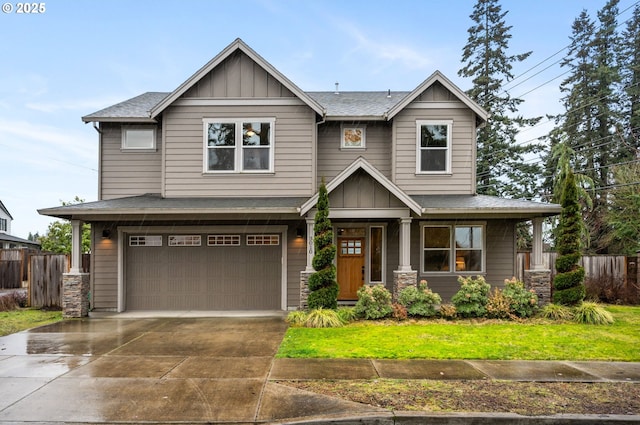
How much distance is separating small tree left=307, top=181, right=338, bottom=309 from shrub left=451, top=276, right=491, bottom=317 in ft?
10.5

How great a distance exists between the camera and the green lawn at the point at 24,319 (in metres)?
9.84

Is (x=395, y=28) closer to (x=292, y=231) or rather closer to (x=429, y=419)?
(x=292, y=231)

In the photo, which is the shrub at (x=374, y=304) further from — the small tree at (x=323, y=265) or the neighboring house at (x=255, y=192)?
the neighboring house at (x=255, y=192)

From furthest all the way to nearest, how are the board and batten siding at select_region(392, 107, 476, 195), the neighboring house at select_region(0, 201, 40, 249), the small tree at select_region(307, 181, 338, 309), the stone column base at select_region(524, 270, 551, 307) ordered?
the neighboring house at select_region(0, 201, 40, 249)
the board and batten siding at select_region(392, 107, 476, 195)
the stone column base at select_region(524, 270, 551, 307)
the small tree at select_region(307, 181, 338, 309)

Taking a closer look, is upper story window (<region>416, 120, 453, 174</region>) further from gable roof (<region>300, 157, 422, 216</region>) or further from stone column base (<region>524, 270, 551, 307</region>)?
stone column base (<region>524, 270, 551, 307</region>)

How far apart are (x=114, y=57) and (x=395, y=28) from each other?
1693 cm

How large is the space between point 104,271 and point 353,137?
869 centimetres

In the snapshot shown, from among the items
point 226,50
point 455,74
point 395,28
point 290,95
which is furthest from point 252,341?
point 455,74

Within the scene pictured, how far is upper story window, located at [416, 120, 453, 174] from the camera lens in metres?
12.8

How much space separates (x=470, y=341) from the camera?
26.6 feet

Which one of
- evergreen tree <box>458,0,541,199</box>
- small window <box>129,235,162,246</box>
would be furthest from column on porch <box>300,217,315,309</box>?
evergreen tree <box>458,0,541,199</box>

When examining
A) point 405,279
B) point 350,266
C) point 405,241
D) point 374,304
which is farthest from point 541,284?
point 350,266

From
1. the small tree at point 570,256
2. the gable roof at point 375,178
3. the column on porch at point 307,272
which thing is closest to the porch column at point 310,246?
the column on porch at point 307,272

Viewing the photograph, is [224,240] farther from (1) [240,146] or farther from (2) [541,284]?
(2) [541,284]
